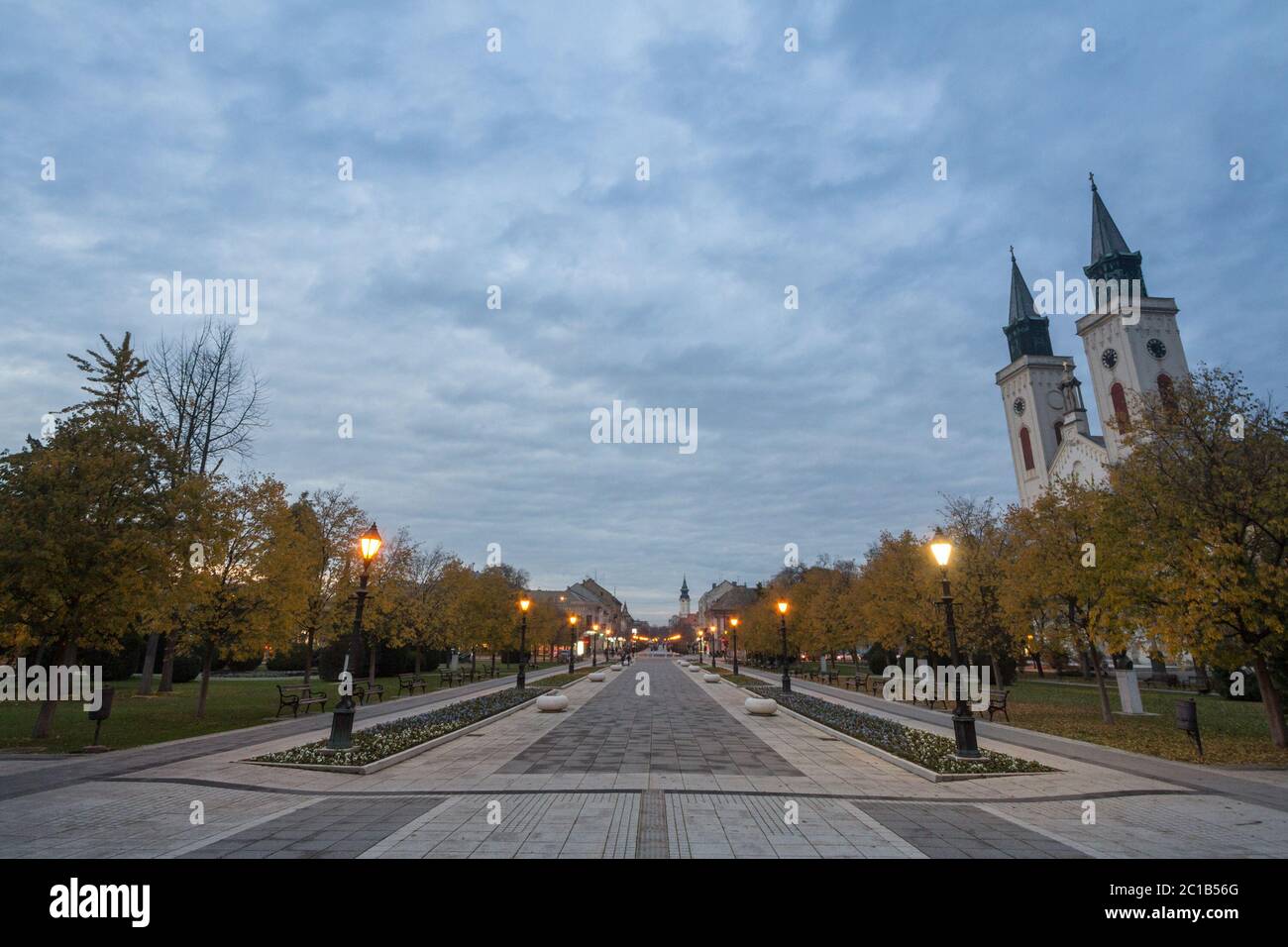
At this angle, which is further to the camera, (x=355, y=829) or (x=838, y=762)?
(x=838, y=762)

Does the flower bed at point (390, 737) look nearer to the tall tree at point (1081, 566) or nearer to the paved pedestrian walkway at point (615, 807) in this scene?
the paved pedestrian walkway at point (615, 807)

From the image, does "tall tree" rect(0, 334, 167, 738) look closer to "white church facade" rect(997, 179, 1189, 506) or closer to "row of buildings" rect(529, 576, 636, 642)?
"white church facade" rect(997, 179, 1189, 506)

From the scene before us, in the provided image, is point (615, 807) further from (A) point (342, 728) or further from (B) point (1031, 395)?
(B) point (1031, 395)

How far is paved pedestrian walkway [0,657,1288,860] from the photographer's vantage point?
283 inches

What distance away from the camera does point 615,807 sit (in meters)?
8.95

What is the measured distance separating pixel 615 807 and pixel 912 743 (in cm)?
884

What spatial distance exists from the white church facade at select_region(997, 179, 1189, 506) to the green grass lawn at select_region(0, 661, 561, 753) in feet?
203

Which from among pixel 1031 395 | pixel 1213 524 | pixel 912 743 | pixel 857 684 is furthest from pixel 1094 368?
pixel 912 743

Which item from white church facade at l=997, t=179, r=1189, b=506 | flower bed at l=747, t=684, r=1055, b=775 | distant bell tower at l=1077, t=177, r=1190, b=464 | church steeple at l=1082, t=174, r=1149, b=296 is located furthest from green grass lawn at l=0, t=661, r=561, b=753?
church steeple at l=1082, t=174, r=1149, b=296

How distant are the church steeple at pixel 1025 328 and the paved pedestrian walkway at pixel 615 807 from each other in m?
81.3

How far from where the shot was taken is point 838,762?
13258 millimetres
